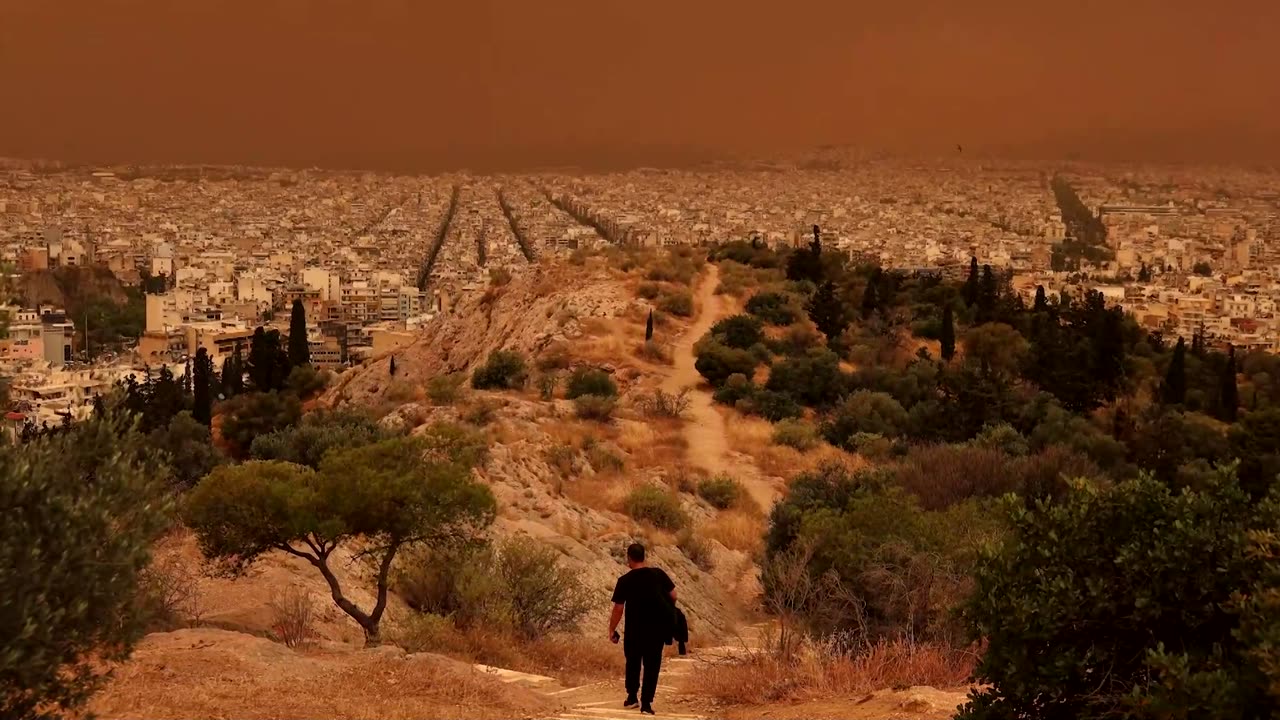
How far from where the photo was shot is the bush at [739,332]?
69.6ft

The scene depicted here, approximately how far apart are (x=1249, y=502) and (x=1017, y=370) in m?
20.0

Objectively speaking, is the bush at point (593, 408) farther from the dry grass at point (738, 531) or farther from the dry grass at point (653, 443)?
the dry grass at point (738, 531)

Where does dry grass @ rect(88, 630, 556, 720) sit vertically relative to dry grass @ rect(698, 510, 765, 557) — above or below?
above

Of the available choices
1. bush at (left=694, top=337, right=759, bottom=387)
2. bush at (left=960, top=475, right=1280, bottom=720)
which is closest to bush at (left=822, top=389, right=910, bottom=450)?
bush at (left=694, top=337, right=759, bottom=387)

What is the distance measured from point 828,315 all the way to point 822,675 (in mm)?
18885

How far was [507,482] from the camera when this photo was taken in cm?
1171

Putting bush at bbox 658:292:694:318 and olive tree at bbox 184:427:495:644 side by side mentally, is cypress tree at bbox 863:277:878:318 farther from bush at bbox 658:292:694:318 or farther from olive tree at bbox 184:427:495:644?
olive tree at bbox 184:427:495:644

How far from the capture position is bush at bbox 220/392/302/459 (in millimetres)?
19125

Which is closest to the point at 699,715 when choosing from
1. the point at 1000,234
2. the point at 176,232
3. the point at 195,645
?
the point at 195,645

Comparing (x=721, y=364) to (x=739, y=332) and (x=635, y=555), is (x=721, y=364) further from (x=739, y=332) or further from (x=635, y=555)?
(x=635, y=555)

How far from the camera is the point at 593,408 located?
1608 centimetres

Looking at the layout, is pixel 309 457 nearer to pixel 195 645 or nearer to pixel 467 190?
pixel 195 645

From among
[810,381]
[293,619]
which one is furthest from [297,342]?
[293,619]

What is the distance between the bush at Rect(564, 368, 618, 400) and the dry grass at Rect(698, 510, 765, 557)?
483 cm
